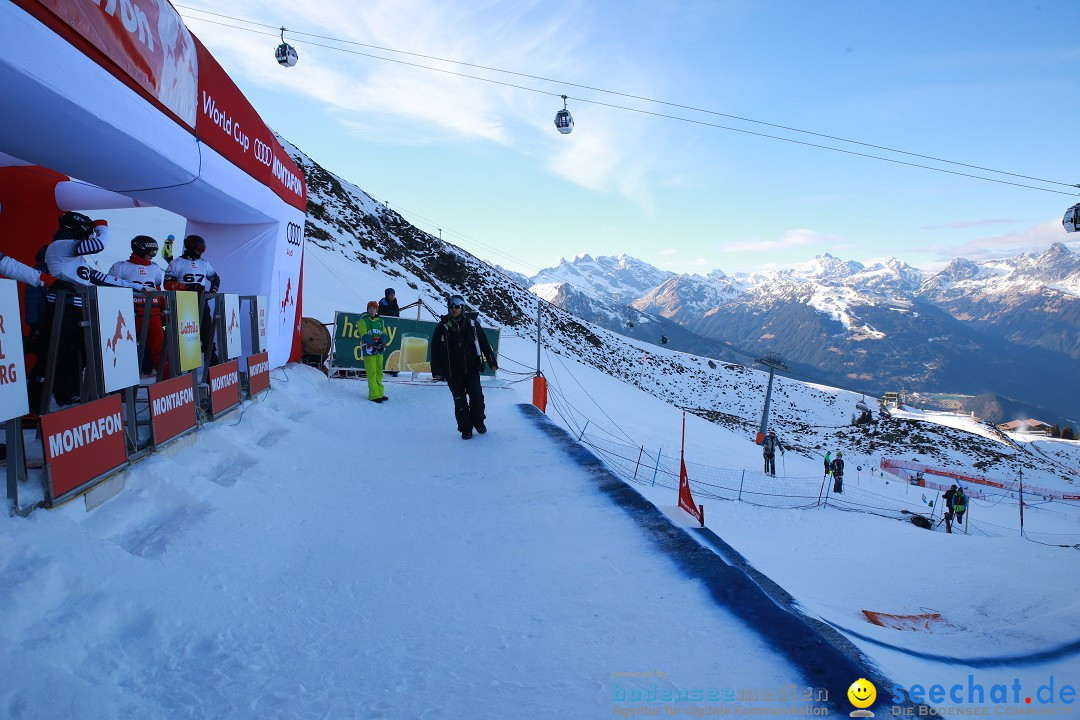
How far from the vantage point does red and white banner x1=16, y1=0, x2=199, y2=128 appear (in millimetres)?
4512

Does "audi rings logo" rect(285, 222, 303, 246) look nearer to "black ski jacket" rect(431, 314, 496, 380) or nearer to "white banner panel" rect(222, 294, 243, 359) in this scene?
"white banner panel" rect(222, 294, 243, 359)

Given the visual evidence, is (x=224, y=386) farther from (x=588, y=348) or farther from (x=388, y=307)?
(x=588, y=348)

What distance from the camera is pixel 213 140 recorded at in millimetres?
7285

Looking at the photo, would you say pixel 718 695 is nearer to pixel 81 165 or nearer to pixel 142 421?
pixel 142 421

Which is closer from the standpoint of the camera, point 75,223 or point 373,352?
point 75,223

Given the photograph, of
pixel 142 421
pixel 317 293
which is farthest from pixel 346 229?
pixel 142 421

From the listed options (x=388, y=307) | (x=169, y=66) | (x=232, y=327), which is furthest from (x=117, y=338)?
(x=388, y=307)

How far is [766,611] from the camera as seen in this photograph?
294 centimetres

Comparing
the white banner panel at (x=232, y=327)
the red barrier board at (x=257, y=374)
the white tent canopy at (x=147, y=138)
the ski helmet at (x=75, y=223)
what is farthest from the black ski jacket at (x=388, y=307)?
the ski helmet at (x=75, y=223)

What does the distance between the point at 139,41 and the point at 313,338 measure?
671cm

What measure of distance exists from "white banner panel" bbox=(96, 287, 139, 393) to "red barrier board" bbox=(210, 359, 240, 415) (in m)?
1.50

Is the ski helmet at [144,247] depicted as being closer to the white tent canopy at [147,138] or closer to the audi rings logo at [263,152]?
the white tent canopy at [147,138]

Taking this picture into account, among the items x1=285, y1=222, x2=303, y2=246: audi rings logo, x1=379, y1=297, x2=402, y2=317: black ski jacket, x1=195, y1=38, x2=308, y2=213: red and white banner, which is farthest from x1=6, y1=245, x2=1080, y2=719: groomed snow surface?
x1=379, y1=297, x2=402, y2=317: black ski jacket

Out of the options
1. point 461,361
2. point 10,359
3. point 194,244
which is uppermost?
point 194,244
